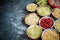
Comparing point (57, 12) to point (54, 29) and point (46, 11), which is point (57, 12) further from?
point (54, 29)

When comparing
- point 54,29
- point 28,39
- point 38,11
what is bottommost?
point 28,39

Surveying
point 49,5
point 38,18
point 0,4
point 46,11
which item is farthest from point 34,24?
point 0,4

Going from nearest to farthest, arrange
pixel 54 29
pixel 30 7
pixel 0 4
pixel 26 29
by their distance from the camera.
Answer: pixel 54 29, pixel 26 29, pixel 30 7, pixel 0 4

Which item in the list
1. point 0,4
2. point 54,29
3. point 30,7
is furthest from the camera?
point 0,4

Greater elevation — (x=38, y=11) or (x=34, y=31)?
(x=38, y=11)
